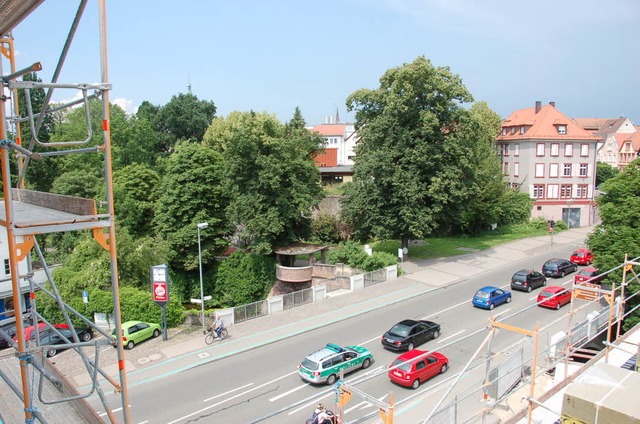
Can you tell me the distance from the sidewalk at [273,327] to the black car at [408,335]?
4.70 meters

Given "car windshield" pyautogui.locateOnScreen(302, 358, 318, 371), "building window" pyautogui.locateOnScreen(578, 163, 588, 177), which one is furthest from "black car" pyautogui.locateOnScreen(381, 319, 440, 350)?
"building window" pyautogui.locateOnScreen(578, 163, 588, 177)

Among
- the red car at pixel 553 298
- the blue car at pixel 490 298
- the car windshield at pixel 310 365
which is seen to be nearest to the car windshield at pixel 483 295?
the blue car at pixel 490 298

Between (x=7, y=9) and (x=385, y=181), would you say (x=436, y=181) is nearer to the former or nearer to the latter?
(x=385, y=181)

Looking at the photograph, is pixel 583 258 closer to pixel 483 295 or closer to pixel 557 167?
pixel 483 295

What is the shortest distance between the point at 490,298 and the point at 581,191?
35.1 metres

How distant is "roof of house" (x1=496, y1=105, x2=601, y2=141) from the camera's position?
53.1 meters

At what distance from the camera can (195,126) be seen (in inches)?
2672

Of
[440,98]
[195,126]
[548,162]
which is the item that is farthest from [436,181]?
[195,126]

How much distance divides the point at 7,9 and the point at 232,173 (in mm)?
28720

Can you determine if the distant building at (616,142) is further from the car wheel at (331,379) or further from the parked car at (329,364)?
the car wheel at (331,379)

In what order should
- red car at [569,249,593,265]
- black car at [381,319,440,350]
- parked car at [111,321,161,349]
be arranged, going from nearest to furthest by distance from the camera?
black car at [381,319,440,350], parked car at [111,321,161,349], red car at [569,249,593,265]

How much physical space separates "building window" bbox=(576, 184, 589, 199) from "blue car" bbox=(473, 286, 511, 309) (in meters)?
33.1

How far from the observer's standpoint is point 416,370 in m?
18.5

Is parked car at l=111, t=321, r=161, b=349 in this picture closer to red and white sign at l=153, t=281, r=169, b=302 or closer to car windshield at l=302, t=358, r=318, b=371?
red and white sign at l=153, t=281, r=169, b=302
